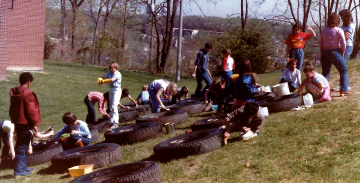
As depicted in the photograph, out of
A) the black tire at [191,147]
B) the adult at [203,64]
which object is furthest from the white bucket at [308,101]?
the adult at [203,64]

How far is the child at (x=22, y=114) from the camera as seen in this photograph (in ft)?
23.2

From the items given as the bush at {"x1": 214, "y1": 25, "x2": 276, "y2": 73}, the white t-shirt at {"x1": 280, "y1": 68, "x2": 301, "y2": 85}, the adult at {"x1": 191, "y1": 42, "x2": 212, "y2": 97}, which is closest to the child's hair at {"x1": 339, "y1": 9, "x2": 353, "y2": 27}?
the white t-shirt at {"x1": 280, "y1": 68, "x2": 301, "y2": 85}

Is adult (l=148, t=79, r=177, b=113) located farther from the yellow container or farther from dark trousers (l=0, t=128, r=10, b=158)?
dark trousers (l=0, t=128, r=10, b=158)

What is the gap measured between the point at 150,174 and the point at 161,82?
15.7 ft

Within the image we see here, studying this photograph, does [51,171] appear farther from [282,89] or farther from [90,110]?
[282,89]

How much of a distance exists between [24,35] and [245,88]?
2162 cm

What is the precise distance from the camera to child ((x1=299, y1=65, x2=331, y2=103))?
30.1 feet

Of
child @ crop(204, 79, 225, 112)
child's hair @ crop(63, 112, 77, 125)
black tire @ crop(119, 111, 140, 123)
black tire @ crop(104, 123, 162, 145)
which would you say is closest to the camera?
child's hair @ crop(63, 112, 77, 125)

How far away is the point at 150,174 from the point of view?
215 inches

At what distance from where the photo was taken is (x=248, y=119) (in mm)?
7145

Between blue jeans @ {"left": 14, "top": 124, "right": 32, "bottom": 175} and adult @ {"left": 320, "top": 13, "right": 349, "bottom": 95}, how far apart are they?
683 centimetres

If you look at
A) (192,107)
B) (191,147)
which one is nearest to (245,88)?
(191,147)

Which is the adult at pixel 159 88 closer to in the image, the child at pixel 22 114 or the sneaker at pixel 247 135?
the sneaker at pixel 247 135

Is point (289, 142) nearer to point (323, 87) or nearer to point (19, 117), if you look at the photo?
point (323, 87)
